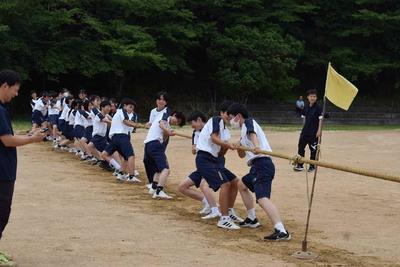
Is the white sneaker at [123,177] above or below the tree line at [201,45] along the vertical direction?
below

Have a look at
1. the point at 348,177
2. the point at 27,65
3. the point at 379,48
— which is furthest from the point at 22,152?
the point at 379,48

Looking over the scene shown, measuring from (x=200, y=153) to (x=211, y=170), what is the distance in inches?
12.5

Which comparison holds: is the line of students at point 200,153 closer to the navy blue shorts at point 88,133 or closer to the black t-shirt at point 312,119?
the navy blue shorts at point 88,133

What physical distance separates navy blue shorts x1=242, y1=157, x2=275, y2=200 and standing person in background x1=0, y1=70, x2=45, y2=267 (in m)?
3.17

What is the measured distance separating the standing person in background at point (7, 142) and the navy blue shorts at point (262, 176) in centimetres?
317

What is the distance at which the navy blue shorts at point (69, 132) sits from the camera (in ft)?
59.9

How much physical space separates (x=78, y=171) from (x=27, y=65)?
21.1 metres

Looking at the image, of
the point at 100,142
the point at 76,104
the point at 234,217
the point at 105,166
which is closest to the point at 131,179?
the point at 105,166

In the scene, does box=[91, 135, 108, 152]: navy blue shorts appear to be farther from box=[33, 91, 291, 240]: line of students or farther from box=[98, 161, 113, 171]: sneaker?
box=[98, 161, 113, 171]: sneaker

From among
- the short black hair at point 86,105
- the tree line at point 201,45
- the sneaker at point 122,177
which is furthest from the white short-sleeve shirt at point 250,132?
the tree line at point 201,45

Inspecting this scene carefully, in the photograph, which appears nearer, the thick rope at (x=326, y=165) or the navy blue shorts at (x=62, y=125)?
the thick rope at (x=326, y=165)

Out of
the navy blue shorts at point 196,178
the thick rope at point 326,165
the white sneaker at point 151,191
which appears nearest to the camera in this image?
the thick rope at point 326,165

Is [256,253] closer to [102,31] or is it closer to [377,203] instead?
[377,203]

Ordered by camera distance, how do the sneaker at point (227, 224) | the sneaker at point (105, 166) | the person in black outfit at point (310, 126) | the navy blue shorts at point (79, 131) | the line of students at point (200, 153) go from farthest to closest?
the navy blue shorts at point (79, 131) < the person in black outfit at point (310, 126) < the sneaker at point (105, 166) < the sneaker at point (227, 224) < the line of students at point (200, 153)
